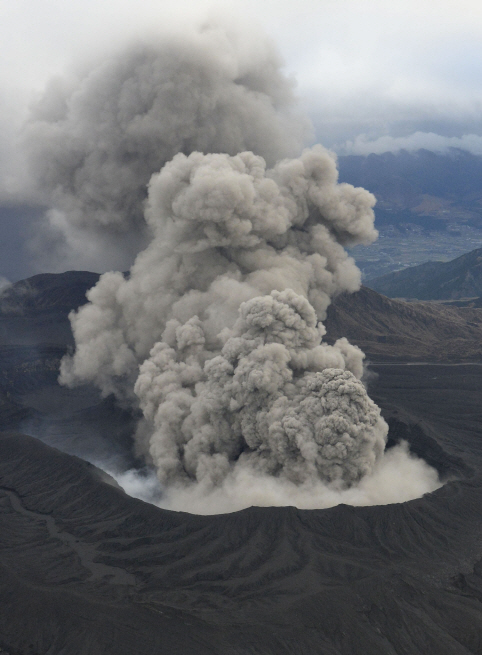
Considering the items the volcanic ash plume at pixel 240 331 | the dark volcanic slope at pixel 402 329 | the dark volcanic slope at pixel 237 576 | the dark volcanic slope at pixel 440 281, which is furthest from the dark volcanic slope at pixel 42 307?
the dark volcanic slope at pixel 440 281

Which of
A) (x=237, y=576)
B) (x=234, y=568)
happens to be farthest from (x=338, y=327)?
(x=237, y=576)

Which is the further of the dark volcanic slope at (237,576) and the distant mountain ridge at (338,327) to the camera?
the distant mountain ridge at (338,327)

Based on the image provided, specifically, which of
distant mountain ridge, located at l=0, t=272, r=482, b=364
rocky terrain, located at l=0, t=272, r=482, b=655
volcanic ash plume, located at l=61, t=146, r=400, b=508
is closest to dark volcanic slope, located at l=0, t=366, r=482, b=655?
rocky terrain, located at l=0, t=272, r=482, b=655

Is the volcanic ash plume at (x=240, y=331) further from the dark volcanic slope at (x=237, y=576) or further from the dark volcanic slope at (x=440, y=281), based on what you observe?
the dark volcanic slope at (x=440, y=281)

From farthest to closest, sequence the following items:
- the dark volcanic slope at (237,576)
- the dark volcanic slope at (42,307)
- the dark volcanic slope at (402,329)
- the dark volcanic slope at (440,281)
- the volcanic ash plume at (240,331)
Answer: the dark volcanic slope at (440,281)
the dark volcanic slope at (402,329)
the dark volcanic slope at (42,307)
the volcanic ash plume at (240,331)
the dark volcanic slope at (237,576)

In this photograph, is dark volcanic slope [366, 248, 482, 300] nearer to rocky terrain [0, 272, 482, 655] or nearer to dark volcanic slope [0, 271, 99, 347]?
dark volcanic slope [0, 271, 99, 347]

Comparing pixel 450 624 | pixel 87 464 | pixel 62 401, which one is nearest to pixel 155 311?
pixel 87 464

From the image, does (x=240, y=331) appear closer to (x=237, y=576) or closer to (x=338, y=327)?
(x=237, y=576)
